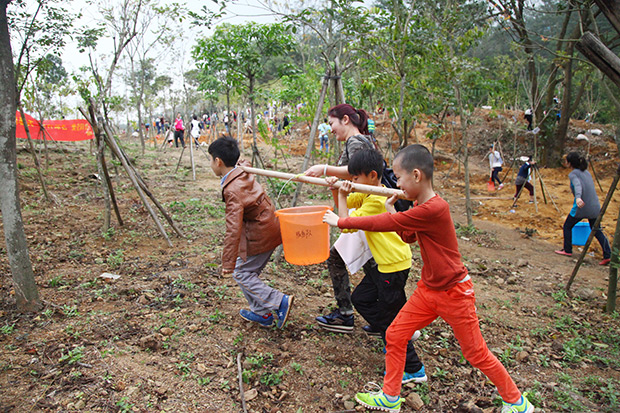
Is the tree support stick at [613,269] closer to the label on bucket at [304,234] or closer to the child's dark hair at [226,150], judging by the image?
the label on bucket at [304,234]

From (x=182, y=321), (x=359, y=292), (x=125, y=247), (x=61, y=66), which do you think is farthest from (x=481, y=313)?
(x=61, y=66)

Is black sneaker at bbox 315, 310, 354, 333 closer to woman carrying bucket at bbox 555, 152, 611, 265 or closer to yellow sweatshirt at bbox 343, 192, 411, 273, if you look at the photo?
yellow sweatshirt at bbox 343, 192, 411, 273

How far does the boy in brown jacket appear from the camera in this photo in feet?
9.93

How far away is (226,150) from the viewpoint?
3.10m

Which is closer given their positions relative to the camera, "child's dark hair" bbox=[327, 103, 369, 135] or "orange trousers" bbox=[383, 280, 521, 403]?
"orange trousers" bbox=[383, 280, 521, 403]

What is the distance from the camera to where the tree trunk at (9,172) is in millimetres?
Result: 2883

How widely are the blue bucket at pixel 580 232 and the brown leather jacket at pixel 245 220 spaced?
582 centimetres

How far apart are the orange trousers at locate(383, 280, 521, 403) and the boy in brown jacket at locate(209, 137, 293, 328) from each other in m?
1.05

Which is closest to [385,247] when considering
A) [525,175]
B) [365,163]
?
[365,163]

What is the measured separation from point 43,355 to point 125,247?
262 centimetres

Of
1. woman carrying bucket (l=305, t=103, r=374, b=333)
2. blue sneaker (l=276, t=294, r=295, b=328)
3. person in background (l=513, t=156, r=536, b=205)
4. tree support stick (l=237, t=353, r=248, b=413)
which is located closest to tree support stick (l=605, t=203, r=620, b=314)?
woman carrying bucket (l=305, t=103, r=374, b=333)

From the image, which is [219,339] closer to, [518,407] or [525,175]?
[518,407]

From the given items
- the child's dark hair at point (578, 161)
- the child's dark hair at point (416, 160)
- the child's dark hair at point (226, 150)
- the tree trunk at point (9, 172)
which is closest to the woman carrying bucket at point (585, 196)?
the child's dark hair at point (578, 161)

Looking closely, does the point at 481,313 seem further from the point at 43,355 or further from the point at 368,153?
the point at 43,355
